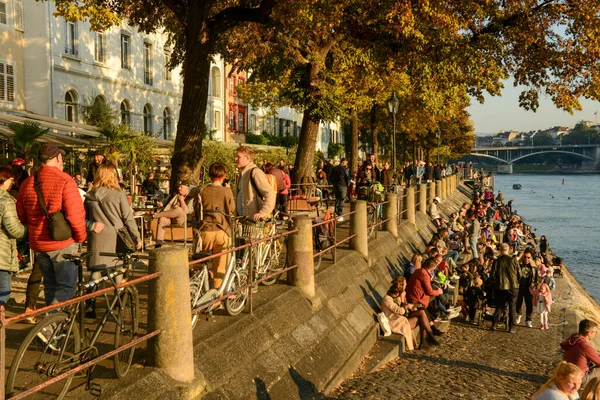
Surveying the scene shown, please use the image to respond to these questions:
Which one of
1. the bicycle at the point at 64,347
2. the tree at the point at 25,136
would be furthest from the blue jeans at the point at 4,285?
the tree at the point at 25,136

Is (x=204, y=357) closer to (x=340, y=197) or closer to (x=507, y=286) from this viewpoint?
(x=507, y=286)

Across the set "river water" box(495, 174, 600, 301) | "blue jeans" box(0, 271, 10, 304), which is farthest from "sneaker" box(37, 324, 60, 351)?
"river water" box(495, 174, 600, 301)

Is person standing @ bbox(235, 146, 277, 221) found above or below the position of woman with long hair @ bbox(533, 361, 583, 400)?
above

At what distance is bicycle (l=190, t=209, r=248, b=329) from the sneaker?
176 cm

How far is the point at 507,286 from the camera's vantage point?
48.0ft

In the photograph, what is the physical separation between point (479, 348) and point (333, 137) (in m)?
66.8

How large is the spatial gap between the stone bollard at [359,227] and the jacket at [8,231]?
292 inches

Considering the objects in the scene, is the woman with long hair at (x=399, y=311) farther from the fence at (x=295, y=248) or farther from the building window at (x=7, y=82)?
the building window at (x=7, y=82)

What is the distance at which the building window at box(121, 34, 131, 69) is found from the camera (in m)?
33.5

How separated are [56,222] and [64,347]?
60.1 inches

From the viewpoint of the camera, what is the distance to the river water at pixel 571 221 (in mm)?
45406

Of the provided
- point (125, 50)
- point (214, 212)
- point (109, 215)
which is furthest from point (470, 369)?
point (125, 50)

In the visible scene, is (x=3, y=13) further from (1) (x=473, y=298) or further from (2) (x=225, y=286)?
(2) (x=225, y=286)

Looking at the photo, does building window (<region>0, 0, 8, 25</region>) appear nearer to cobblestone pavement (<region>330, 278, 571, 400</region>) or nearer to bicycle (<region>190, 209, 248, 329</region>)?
cobblestone pavement (<region>330, 278, 571, 400</region>)
